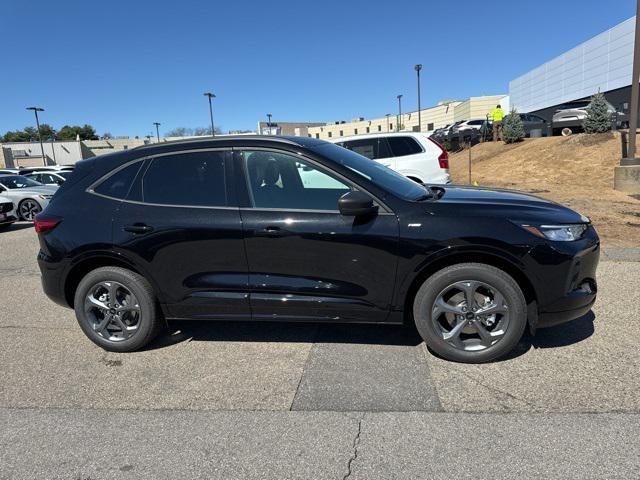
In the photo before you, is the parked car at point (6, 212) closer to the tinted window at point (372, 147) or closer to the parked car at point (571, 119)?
the tinted window at point (372, 147)

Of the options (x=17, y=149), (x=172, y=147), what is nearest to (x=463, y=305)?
(x=172, y=147)

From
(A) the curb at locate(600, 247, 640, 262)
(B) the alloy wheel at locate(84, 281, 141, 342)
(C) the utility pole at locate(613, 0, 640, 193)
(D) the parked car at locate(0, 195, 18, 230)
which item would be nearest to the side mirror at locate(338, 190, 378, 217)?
(B) the alloy wheel at locate(84, 281, 141, 342)

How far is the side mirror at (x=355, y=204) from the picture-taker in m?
3.45

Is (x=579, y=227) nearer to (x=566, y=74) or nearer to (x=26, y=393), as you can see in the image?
(x=26, y=393)

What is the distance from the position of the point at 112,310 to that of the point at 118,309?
6cm

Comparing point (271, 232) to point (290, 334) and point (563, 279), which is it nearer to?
point (290, 334)

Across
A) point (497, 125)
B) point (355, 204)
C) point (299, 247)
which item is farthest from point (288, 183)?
point (497, 125)

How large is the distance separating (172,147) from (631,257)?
5.98 meters

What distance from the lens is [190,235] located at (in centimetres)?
380

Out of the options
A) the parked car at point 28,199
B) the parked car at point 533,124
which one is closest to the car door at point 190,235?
the parked car at point 28,199

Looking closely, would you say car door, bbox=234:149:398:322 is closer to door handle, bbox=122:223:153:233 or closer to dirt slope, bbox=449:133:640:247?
door handle, bbox=122:223:153:233

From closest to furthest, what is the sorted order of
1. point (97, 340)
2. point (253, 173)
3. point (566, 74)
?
point (253, 173), point (97, 340), point (566, 74)

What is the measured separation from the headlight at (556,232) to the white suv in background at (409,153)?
5.65m

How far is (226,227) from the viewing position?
375 centimetres
